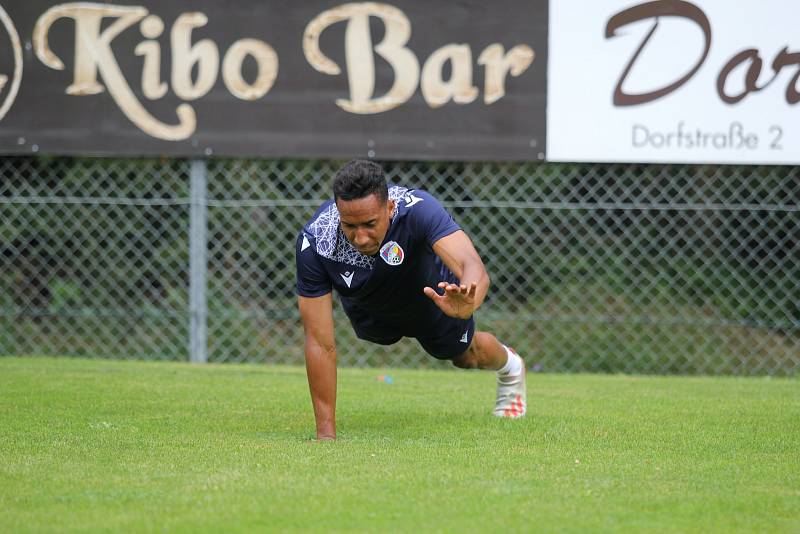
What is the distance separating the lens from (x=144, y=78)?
9.76 metres

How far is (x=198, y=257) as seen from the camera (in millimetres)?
9914

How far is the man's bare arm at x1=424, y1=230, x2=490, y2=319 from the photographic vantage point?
4.77 metres

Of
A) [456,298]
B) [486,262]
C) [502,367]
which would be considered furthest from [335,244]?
[486,262]

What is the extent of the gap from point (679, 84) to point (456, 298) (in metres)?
5.40

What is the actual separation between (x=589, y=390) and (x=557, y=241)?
3.04m

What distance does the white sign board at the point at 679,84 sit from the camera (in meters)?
9.56

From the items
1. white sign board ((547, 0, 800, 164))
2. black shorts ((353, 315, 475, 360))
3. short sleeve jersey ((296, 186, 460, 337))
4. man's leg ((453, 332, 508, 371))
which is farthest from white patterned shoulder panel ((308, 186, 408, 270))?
white sign board ((547, 0, 800, 164))

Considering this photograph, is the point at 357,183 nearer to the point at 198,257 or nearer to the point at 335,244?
the point at 335,244

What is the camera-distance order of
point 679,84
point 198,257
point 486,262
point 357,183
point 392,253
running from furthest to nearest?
point 486,262 → point 198,257 → point 679,84 → point 392,253 → point 357,183

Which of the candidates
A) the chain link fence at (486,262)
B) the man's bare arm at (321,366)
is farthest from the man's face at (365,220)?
the chain link fence at (486,262)

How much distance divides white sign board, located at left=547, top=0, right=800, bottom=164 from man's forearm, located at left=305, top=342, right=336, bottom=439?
4.74 m

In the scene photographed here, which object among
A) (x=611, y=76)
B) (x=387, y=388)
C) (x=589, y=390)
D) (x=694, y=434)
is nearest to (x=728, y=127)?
(x=611, y=76)

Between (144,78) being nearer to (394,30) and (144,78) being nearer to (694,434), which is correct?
(394,30)

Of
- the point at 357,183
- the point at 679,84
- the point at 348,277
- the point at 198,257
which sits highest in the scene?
the point at 679,84
